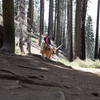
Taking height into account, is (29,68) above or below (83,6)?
below

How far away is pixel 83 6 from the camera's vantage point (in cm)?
2658

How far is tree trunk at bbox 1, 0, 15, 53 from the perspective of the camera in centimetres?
1318

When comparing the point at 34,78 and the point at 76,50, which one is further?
the point at 76,50

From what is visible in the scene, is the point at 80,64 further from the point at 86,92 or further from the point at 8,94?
the point at 8,94

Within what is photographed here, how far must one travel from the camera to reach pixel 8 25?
1330cm

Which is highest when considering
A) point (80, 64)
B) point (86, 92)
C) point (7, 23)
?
point (7, 23)

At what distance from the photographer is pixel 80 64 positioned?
18.8 m

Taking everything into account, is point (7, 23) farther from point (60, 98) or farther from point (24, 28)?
point (24, 28)

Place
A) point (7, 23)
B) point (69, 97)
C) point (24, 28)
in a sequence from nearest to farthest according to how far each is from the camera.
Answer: point (69, 97) → point (7, 23) → point (24, 28)

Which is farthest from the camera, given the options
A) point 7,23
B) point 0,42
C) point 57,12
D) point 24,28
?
point 57,12

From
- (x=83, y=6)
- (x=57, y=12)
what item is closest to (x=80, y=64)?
(x=83, y=6)

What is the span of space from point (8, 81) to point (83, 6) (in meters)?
19.9

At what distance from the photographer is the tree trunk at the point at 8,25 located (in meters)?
13.2

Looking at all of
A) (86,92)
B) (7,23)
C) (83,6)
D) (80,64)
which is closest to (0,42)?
(7,23)
